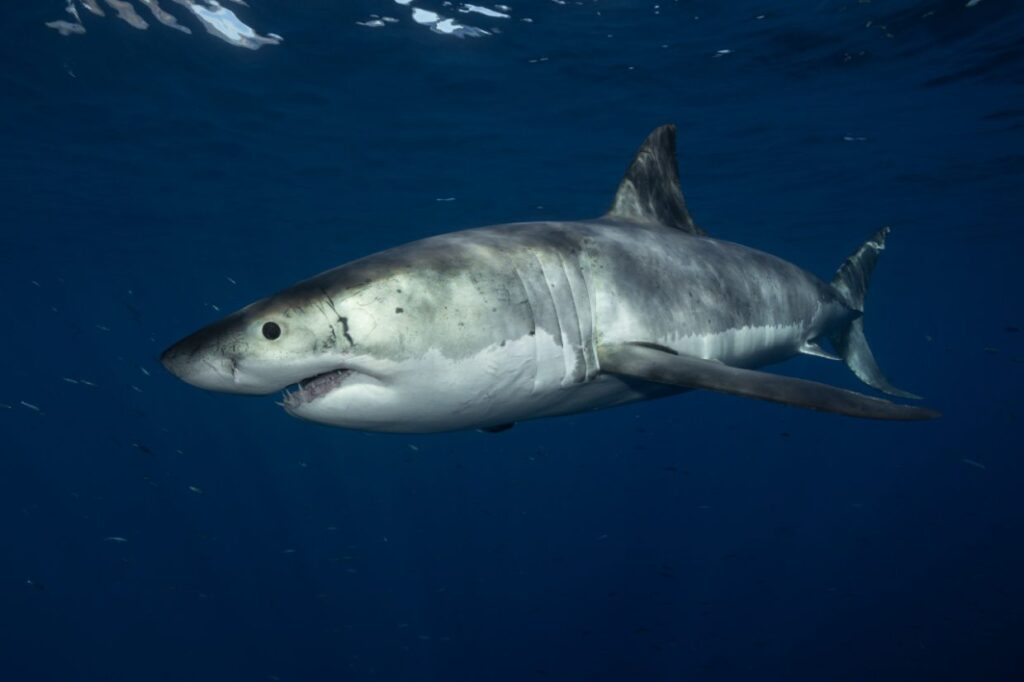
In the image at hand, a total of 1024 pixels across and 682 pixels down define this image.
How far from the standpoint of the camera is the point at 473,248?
3.38 metres

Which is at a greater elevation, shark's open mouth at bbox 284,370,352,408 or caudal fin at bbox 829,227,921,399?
shark's open mouth at bbox 284,370,352,408

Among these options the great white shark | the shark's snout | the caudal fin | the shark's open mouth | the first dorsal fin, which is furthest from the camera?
the caudal fin

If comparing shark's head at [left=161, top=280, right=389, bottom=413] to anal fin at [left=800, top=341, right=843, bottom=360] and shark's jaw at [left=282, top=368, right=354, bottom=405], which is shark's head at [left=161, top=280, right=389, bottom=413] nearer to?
shark's jaw at [left=282, top=368, right=354, bottom=405]

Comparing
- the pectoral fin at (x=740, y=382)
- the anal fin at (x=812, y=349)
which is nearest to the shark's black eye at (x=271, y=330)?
the pectoral fin at (x=740, y=382)

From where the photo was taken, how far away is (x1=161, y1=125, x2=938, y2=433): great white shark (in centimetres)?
259

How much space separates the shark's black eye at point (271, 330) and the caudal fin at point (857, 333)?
6557mm

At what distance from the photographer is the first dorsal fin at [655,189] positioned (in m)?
5.42

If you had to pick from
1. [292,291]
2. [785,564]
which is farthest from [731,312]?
[785,564]

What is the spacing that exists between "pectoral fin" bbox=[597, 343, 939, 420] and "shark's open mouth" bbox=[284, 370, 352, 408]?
1492 mm

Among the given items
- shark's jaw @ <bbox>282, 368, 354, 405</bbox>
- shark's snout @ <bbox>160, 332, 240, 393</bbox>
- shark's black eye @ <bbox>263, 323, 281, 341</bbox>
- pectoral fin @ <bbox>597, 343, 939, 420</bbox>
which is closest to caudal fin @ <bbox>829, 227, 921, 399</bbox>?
pectoral fin @ <bbox>597, 343, 939, 420</bbox>

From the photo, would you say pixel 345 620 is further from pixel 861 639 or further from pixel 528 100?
pixel 528 100

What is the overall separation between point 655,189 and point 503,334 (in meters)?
3.03

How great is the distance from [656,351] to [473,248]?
1.17 meters

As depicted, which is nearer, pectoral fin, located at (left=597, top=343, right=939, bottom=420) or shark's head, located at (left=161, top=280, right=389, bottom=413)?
shark's head, located at (left=161, top=280, right=389, bottom=413)
